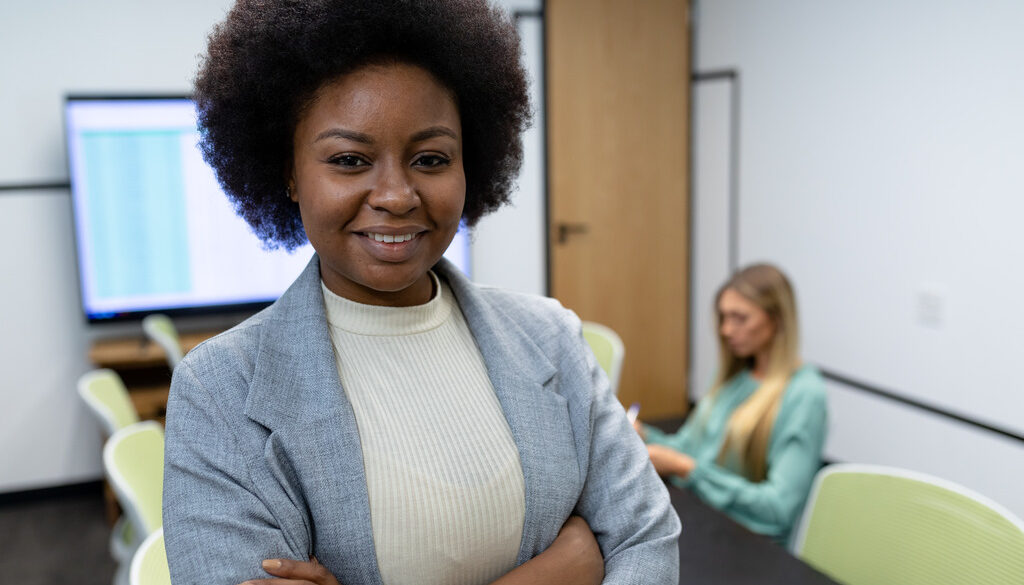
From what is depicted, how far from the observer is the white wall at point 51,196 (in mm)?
3492

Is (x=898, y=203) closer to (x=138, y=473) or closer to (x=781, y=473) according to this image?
(x=781, y=473)

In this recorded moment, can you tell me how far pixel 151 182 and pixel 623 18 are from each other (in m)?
2.41

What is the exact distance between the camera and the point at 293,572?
0.87 m

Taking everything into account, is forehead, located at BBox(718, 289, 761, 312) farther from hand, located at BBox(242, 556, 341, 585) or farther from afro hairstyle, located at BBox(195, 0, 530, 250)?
hand, located at BBox(242, 556, 341, 585)

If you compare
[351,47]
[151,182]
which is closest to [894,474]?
[351,47]

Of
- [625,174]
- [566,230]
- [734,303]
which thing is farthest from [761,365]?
[625,174]

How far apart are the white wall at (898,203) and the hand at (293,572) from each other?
2.65 m

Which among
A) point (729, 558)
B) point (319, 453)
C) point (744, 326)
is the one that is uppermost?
point (319, 453)

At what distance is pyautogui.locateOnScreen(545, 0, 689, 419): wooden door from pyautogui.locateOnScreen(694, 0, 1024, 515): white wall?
381 millimetres

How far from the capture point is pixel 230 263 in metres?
3.76

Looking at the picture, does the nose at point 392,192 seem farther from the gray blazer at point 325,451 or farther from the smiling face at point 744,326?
the smiling face at point 744,326

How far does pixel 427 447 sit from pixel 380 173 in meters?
0.33

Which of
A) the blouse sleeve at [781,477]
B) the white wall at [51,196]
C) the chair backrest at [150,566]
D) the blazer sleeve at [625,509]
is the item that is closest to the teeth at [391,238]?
the blazer sleeve at [625,509]

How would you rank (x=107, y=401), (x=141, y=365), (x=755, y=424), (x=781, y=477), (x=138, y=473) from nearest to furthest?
1. (x=138, y=473)
2. (x=781, y=477)
3. (x=755, y=424)
4. (x=107, y=401)
5. (x=141, y=365)
